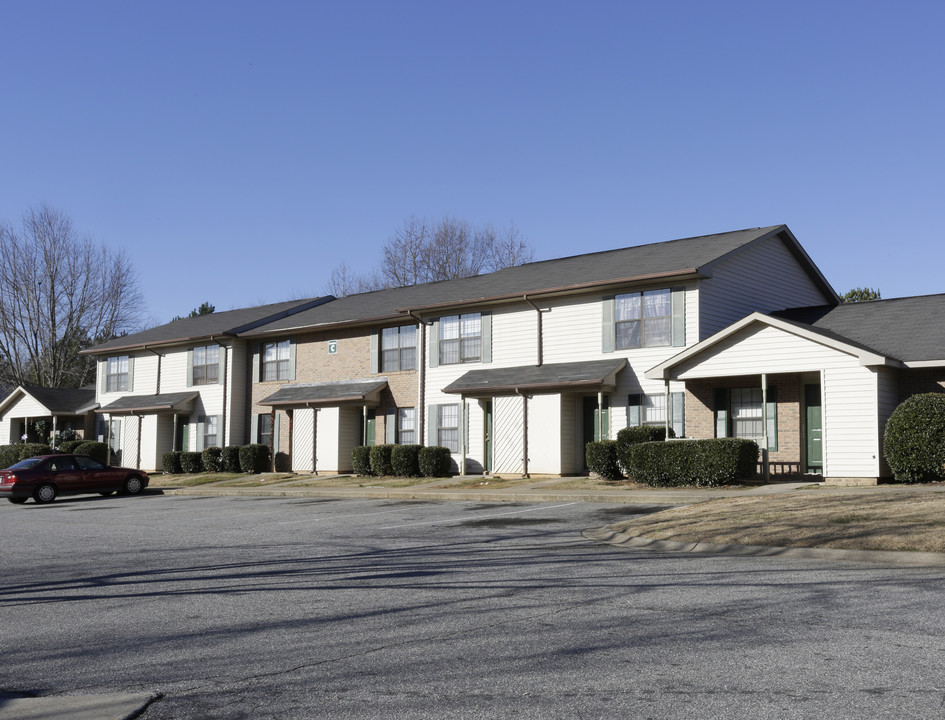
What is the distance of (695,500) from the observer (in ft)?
61.1

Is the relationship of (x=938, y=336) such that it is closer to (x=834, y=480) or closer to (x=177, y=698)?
(x=834, y=480)

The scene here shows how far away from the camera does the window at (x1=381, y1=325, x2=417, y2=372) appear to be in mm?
32062

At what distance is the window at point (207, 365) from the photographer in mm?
38094

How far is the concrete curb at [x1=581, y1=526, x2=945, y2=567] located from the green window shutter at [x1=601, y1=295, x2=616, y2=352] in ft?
44.7

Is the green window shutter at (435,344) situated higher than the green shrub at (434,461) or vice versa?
the green window shutter at (435,344)

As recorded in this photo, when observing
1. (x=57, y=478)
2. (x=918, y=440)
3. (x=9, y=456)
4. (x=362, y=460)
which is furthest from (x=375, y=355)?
(x=9, y=456)

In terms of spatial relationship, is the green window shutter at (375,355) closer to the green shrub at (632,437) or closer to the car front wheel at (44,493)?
the car front wheel at (44,493)

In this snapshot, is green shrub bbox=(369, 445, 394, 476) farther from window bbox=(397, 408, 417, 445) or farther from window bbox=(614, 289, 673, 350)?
window bbox=(614, 289, 673, 350)

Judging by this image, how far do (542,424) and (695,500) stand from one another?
897 cm

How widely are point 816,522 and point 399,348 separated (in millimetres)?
21373

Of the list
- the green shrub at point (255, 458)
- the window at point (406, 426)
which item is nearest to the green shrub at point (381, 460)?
the window at point (406, 426)

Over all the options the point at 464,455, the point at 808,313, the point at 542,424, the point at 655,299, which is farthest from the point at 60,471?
the point at 808,313

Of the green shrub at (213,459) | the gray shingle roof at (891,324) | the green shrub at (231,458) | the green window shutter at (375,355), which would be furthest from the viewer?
the green shrub at (213,459)

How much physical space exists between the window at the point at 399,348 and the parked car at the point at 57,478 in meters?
9.31
